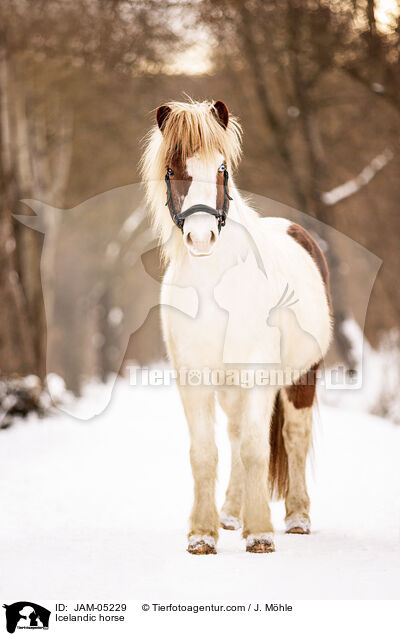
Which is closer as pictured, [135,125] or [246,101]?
[246,101]

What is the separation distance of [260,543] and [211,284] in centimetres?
151

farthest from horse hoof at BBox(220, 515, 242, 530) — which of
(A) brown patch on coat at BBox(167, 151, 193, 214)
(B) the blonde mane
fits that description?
(A) brown patch on coat at BBox(167, 151, 193, 214)

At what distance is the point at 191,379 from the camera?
15.9ft

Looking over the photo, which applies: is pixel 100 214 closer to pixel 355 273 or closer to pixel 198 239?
pixel 355 273

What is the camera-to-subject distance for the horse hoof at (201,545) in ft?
15.6

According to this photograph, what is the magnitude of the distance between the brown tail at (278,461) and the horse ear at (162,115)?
83.1 inches

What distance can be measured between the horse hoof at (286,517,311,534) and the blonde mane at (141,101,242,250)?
81.6 inches

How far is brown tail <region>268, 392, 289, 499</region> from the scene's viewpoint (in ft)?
18.8

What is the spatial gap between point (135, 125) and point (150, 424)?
8.55 meters

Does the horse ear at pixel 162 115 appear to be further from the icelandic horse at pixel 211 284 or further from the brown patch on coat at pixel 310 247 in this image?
the brown patch on coat at pixel 310 247

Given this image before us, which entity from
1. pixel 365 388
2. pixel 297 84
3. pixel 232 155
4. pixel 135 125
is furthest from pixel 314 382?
pixel 135 125

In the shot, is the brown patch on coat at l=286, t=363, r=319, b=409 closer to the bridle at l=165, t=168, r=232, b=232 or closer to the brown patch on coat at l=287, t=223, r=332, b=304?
the brown patch on coat at l=287, t=223, r=332, b=304

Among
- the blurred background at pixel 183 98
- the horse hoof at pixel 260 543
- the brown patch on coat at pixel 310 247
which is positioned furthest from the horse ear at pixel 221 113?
the blurred background at pixel 183 98

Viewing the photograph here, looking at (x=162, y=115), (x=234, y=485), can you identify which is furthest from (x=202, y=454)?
(x=162, y=115)
